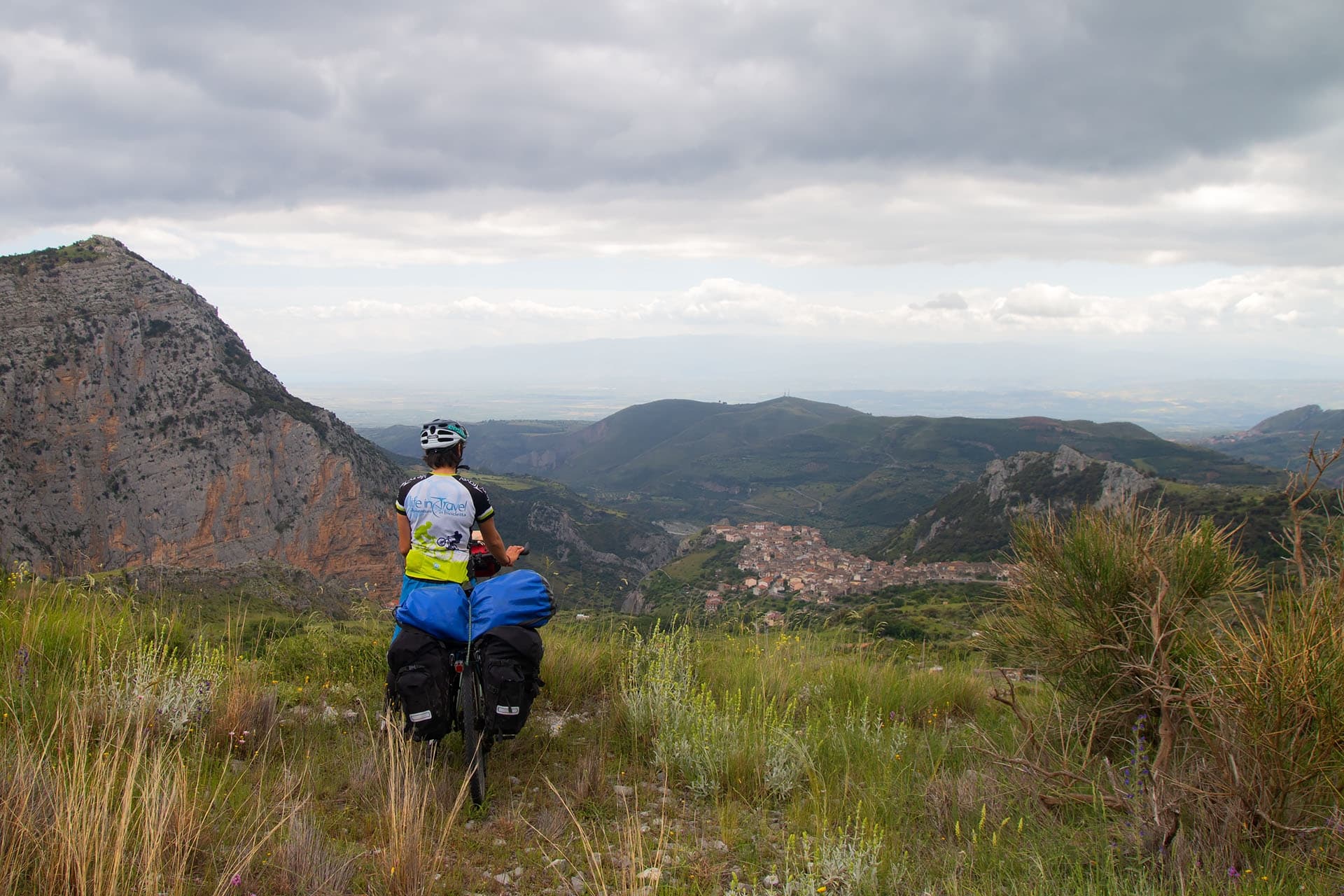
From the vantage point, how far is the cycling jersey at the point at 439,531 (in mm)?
4434

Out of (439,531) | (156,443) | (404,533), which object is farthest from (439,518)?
(156,443)

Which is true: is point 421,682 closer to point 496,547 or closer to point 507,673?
point 507,673

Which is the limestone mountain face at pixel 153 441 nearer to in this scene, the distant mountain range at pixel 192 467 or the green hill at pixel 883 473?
the distant mountain range at pixel 192 467

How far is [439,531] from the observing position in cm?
444

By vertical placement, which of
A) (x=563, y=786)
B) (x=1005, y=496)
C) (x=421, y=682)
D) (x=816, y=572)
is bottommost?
(x=816, y=572)

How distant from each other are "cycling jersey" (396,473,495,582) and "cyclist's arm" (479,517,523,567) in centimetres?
22

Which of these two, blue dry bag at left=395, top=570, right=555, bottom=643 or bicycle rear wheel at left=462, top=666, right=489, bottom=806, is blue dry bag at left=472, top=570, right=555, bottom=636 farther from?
bicycle rear wheel at left=462, top=666, right=489, bottom=806

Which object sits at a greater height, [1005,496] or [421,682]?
[421,682]

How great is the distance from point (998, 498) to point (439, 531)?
7540 cm

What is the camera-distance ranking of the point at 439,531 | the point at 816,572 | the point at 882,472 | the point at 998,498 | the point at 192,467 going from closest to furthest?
the point at 439,531 < the point at 816,572 < the point at 192,467 < the point at 998,498 < the point at 882,472

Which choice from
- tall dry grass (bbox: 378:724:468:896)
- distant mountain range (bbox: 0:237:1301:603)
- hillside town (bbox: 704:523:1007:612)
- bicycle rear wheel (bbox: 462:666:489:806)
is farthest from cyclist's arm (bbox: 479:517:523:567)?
distant mountain range (bbox: 0:237:1301:603)

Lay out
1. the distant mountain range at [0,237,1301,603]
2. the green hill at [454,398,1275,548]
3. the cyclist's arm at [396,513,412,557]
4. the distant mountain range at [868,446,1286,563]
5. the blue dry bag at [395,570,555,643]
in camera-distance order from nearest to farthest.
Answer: the blue dry bag at [395,570,555,643] < the cyclist's arm at [396,513,412,557] < the distant mountain range at [0,237,1301,603] < the distant mountain range at [868,446,1286,563] < the green hill at [454,398,1275,548]

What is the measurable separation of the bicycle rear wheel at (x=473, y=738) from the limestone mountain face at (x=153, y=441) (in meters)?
53.2

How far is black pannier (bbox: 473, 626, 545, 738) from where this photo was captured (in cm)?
400
